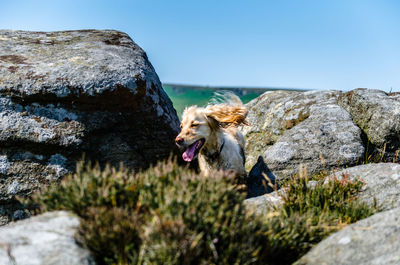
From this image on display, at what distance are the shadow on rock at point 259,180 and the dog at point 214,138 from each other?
0.31 meters

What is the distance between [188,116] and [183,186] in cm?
385

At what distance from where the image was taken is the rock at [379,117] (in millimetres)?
7559

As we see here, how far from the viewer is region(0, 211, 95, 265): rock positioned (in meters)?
3.14

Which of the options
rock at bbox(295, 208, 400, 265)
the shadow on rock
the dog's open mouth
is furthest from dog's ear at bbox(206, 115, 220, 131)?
rock at bbox(295, 208, 400, 265)

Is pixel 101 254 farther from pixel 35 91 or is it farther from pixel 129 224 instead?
pixel 35 91

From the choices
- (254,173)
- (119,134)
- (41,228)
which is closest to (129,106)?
(119,134)

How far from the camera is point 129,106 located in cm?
663

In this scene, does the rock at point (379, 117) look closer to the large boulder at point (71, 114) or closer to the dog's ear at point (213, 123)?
the dog's ear at point (213, 123)

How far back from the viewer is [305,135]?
793cm

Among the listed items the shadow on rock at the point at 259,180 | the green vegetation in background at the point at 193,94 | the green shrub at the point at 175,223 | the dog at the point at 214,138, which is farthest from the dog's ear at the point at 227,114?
the green vegetation in background at the point at 193,94

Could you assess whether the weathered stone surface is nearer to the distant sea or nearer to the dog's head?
Answer: the dog's head

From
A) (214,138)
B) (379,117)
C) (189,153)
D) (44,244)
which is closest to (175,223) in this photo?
(44,244)

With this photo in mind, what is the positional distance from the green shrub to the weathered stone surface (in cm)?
271

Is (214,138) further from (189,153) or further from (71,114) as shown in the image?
(71,114)
